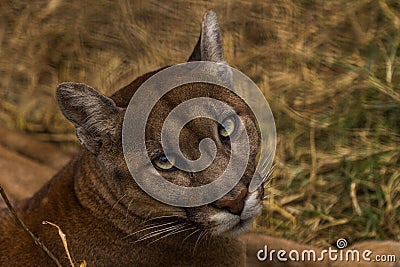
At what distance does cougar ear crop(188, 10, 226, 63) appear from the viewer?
3.79m

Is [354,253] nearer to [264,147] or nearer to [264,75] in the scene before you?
[264,147]

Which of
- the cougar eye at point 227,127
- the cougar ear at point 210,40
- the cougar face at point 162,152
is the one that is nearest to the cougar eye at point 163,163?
Result: the cougar face at point 162,152

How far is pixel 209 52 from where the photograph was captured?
3.82m

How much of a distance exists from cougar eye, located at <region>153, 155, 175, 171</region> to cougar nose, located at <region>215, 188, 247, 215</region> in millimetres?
243

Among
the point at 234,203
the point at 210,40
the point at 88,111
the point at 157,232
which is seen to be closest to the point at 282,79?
the point at 210,40

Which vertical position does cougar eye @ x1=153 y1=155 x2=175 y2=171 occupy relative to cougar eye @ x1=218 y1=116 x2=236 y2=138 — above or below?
below

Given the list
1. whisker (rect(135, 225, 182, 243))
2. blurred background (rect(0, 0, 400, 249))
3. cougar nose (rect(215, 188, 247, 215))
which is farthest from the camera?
blurred background (rect(0, 0, 400, 249))

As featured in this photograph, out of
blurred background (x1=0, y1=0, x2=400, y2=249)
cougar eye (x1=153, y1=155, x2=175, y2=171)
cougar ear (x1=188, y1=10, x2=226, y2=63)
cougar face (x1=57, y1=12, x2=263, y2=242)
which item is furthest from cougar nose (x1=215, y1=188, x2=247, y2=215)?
blurred background (x1=0, y1=0, x2=400, y2=249)

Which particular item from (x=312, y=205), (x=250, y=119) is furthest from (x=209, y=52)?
(x=312, y=205)

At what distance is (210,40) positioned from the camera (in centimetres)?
380

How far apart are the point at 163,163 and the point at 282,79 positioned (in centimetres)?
266

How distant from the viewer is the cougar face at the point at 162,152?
345cm

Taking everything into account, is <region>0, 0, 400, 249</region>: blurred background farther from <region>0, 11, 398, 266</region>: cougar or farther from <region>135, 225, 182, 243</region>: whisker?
<region>135, 225, 182, 243</region>: whisker

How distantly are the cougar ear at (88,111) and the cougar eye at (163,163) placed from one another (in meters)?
0.26
